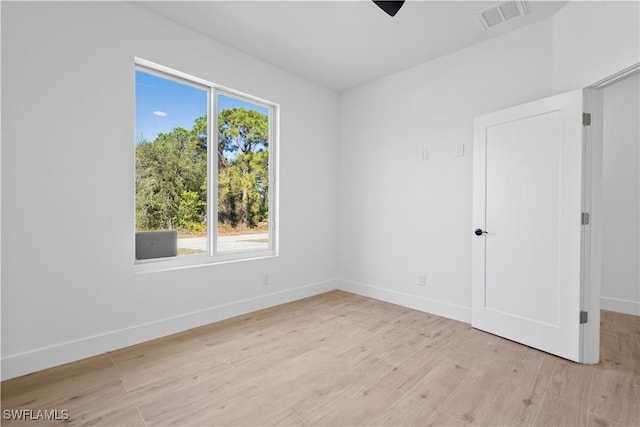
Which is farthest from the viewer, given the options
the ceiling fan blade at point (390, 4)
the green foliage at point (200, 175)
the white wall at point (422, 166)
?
the white wall at point (422, 166)

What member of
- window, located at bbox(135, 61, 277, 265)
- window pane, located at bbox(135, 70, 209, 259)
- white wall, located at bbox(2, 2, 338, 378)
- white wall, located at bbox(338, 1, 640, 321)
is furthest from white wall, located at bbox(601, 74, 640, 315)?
window pane, located at bbox(135, 70, 209, 259)

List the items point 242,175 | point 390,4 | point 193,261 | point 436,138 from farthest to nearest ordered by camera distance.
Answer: point 242,175, point 436,138, point 193,261, point 390,4

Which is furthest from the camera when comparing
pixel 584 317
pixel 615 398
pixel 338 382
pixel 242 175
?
pixel 242 175

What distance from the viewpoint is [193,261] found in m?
3.22

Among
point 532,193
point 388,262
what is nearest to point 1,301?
point 388,262


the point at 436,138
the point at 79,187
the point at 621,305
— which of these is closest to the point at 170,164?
the point at 79,187

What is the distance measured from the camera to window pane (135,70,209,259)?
2912 mm

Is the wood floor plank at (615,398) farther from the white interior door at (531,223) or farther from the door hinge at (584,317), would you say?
the door hinge at (584,317)

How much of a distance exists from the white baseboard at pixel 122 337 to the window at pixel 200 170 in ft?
1.79

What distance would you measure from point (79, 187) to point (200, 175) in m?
1.09

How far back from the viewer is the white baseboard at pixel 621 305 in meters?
3.49

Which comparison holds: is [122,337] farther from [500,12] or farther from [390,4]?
[500,12]

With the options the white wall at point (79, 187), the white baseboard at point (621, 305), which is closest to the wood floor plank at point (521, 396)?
the white baseboard at point (621, 305)

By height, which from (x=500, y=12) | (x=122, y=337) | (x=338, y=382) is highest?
(x=500, y=12)
